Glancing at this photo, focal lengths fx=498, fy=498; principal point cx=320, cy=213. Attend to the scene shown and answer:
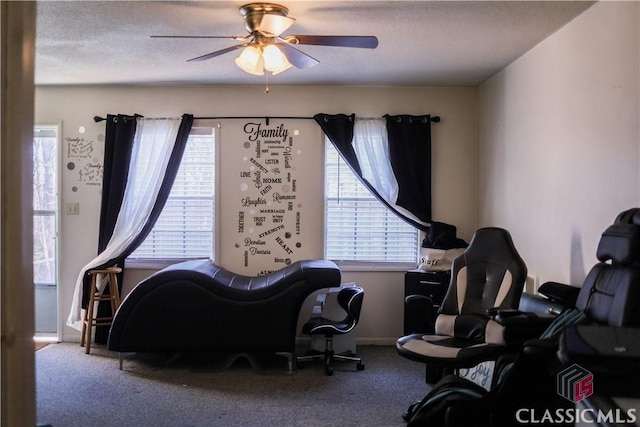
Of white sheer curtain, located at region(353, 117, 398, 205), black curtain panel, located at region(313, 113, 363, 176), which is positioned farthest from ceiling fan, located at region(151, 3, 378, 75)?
white sheer curtain, located at region(353, 117, 398, 205)

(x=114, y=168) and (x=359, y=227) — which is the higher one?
(x=114, y=168)

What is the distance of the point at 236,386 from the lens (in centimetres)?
384

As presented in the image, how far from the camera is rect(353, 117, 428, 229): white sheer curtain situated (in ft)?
16.2

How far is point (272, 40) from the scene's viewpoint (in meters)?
2.95

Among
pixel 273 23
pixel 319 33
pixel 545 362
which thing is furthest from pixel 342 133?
pixel 545 362

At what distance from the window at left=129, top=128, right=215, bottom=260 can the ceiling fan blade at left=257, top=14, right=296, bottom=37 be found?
7.47 ft

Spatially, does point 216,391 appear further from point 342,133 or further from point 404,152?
point 404,152

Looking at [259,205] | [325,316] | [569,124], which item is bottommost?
[325,316]

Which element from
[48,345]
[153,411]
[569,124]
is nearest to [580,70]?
[569,124]

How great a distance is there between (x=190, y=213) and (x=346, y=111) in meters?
1.89

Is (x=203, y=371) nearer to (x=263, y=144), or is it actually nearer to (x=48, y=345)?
(x=48, y=345)

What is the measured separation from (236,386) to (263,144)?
233 cm

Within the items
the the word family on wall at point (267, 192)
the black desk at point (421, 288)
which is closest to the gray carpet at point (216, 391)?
the black desk at point (421, 288)

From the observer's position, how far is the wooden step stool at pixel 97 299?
469cm
